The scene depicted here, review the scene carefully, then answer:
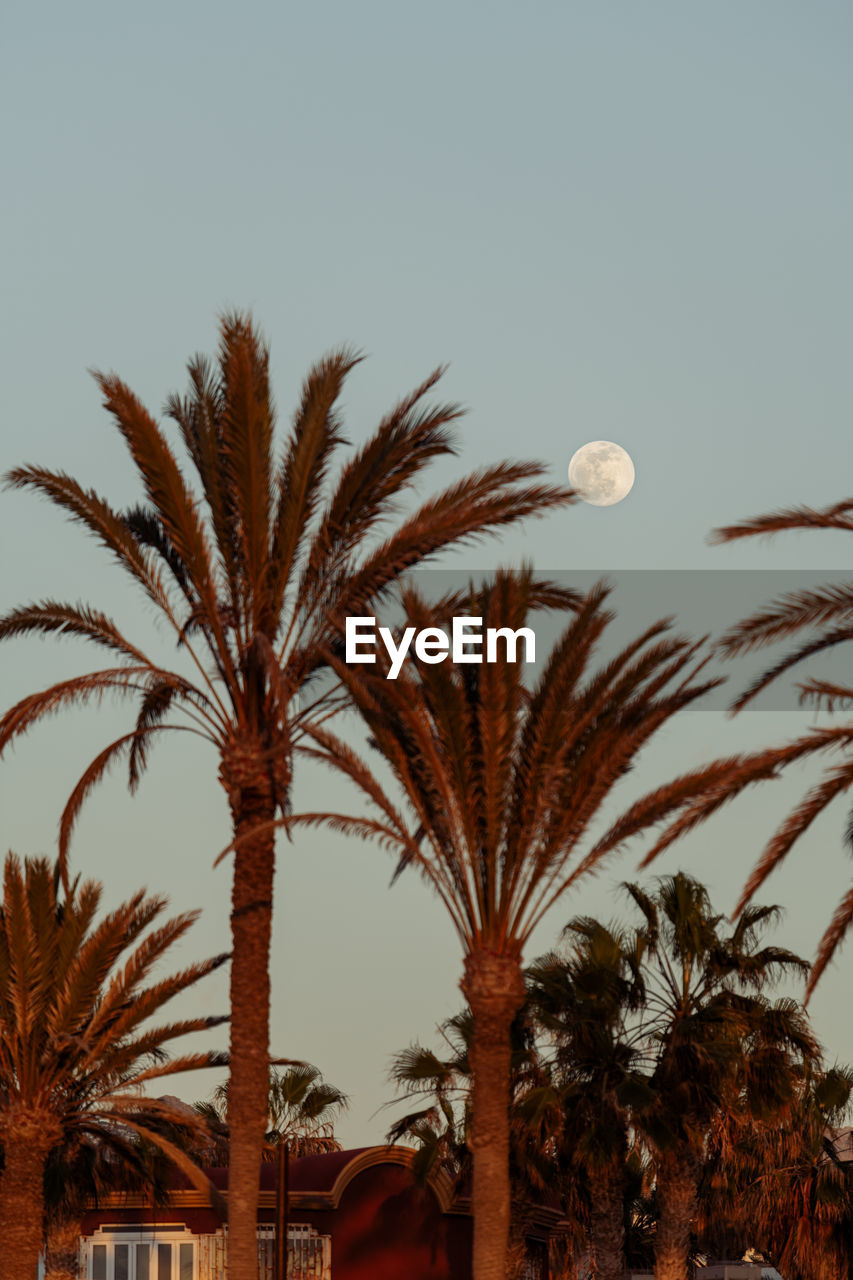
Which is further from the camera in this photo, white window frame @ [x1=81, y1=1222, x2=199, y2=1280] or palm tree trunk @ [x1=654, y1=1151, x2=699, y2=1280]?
white window frame @ [x1=81, y1=1222, x2=199, y2=1280]

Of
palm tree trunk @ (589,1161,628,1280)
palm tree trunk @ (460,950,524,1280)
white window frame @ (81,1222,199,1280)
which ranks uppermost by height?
palm tree trunk @ (460,950,524,1280)

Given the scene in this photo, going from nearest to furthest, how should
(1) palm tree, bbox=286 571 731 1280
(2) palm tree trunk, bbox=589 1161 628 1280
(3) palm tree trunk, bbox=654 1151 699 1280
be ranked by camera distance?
(1) palm tree, bbox=286 571 731 1280, (3) palm tree trunk, bbox=654 1151 699 1280, (2) palm tree trunk, bbox=589 1161 628 1280

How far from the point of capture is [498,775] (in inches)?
781

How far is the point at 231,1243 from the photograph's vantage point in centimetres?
2081

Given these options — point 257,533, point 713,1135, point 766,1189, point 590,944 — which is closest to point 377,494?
point 257,533

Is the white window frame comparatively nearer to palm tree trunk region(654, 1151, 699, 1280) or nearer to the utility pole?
palm tree trunk region(654, 1151, 699, 1280)

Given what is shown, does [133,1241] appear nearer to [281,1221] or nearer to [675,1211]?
[675,1211]

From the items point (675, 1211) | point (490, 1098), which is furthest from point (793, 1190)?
point (490, 1098)

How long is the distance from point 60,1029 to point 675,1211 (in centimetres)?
1100

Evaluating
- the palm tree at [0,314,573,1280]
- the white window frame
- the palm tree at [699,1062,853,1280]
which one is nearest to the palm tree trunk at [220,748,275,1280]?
the palm tree at [0,314,573,1280]

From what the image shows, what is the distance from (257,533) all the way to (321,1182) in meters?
17.9

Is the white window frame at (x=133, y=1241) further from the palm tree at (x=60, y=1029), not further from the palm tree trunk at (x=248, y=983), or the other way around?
Result: the palm tree trunk at (x=248, y=983)

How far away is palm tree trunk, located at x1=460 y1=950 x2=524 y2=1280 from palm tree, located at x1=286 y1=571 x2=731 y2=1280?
0.02m

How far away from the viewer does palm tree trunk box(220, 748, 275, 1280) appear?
20984 mm
